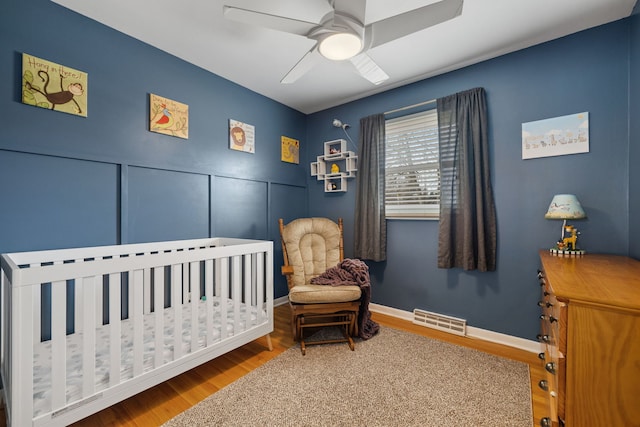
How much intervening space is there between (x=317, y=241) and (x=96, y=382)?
1.91 meters

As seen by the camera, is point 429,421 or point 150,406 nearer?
point 429,421

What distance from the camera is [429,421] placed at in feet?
4.45

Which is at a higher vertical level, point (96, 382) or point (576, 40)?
point (576, 40)

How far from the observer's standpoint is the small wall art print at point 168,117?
83.6 inches

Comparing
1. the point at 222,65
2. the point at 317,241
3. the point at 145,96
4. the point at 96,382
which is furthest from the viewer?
the point at 317,241

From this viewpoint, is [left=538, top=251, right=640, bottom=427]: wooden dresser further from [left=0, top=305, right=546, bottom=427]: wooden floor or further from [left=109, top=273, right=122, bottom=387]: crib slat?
[left=109, top=273, right=122, bottom=387]: crib slat

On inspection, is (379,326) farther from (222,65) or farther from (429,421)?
(222,65)

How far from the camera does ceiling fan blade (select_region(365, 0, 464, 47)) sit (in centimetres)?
129

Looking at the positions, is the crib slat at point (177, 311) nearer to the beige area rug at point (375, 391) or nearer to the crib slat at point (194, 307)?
the crib slat at point (194, 307)

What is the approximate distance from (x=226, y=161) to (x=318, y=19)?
150 centimetres

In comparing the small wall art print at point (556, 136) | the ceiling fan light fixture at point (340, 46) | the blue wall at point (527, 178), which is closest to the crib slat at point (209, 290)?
the ceiling fan light fixture at point (340, 46)

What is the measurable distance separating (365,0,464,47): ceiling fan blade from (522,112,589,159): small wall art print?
50.0 inches

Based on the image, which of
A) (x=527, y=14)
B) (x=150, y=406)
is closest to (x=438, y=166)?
(x=527, y=14)

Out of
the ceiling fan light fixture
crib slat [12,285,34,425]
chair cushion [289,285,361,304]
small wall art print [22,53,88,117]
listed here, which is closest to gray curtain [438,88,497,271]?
chair cushion [289,285,361,304]
